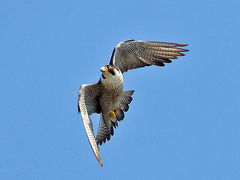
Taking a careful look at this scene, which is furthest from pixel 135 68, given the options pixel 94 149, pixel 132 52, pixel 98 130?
pixel 94 149

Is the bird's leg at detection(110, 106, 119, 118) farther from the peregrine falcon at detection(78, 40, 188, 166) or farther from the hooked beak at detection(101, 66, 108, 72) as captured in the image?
the hooked beak at detection(101, 66, 108, 72)

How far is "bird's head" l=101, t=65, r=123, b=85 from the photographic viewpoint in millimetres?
14133

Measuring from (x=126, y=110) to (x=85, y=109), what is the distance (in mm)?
1786

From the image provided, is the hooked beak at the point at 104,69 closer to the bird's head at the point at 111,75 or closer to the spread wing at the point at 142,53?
the bird's head at the point at 111,75

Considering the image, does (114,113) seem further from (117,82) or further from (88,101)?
(117,82)

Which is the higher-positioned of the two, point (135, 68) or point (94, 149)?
point (135, 68)

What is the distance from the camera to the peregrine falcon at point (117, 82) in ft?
47.2

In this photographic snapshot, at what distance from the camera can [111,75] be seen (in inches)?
559

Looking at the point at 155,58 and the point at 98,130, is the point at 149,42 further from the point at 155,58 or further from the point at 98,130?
the point at 98,130

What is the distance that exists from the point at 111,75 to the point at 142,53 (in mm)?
1445

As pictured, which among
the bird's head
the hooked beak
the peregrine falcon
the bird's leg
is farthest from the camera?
the bird's leg

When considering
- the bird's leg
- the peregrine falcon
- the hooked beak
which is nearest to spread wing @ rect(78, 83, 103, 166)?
the peregrine falcon

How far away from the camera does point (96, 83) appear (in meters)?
14.6

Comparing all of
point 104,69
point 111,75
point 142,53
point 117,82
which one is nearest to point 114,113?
point 117,82
